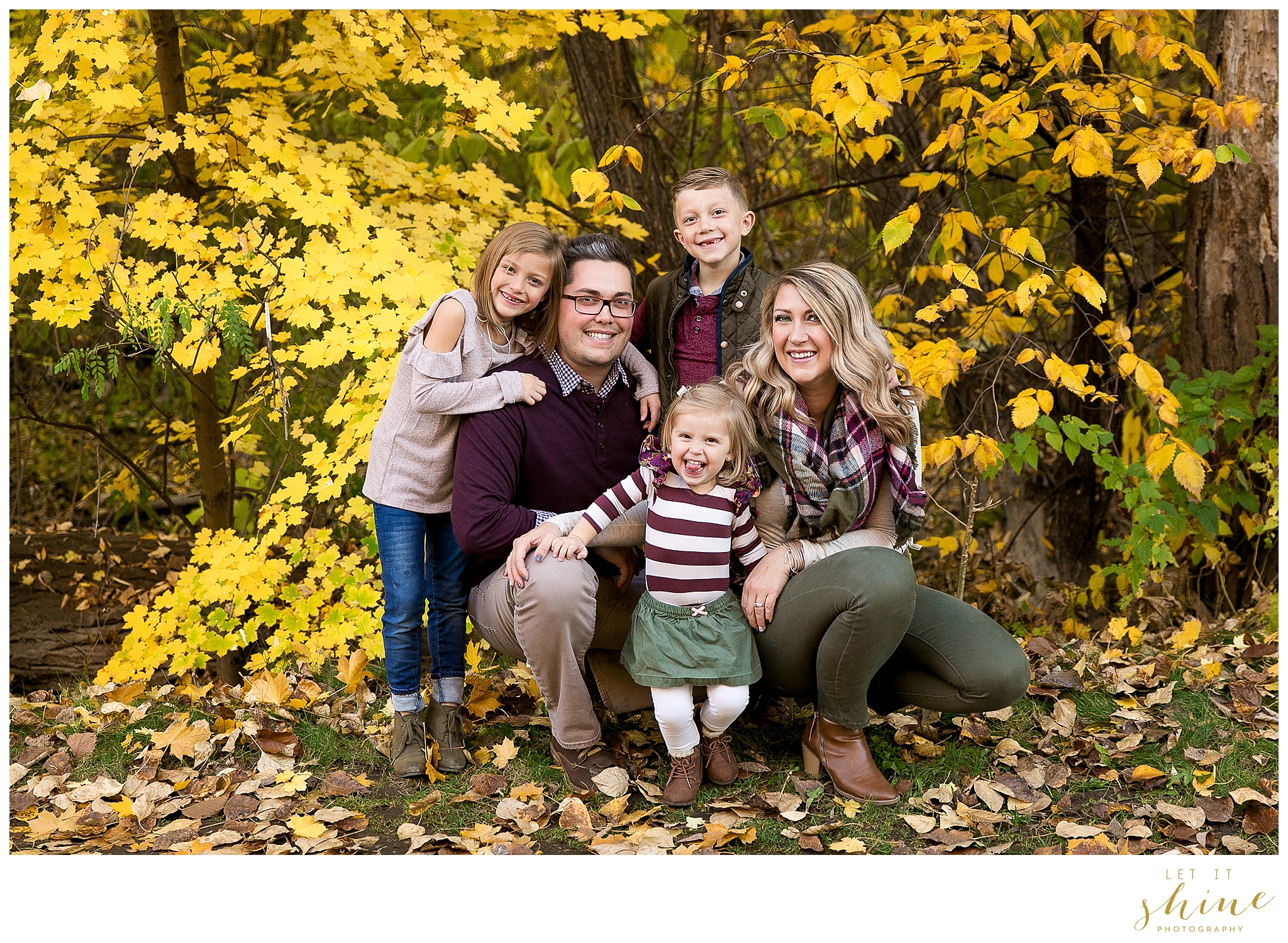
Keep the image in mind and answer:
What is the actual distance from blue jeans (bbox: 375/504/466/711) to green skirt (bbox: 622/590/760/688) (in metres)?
0.69

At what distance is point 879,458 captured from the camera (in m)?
2.87

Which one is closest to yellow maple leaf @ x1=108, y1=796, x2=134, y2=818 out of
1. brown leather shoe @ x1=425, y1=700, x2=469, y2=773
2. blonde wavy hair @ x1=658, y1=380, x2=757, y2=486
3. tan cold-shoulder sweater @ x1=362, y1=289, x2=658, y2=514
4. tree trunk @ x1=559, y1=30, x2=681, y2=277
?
brown leather shoe @ x1=425, y1=700, x2=469, y2=773

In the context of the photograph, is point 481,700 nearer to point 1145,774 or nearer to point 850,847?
point 850,847

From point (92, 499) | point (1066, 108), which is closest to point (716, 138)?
point (1066, 108)

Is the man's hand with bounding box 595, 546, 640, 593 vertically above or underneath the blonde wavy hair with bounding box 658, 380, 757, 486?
underneath

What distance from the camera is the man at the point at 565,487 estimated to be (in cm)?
287

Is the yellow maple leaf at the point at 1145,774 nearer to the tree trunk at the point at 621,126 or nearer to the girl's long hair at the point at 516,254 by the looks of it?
the girl's long hair at the point at 516,254

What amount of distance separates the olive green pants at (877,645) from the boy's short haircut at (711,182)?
1.13 m

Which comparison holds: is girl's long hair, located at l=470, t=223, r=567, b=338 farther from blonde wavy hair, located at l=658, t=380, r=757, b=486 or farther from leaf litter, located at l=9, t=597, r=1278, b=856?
leaf litter, located at l=9, t=597, r=1278, b=856

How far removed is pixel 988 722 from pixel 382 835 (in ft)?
6.18

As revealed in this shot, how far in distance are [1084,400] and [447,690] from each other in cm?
310

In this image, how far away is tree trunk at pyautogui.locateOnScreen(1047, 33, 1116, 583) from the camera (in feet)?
15.8

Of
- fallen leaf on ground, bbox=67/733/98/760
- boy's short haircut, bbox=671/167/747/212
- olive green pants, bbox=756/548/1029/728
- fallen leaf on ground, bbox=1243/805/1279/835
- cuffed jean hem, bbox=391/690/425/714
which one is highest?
boy's short haircut, bbox=671/167/747/212

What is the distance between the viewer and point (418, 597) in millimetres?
3156
